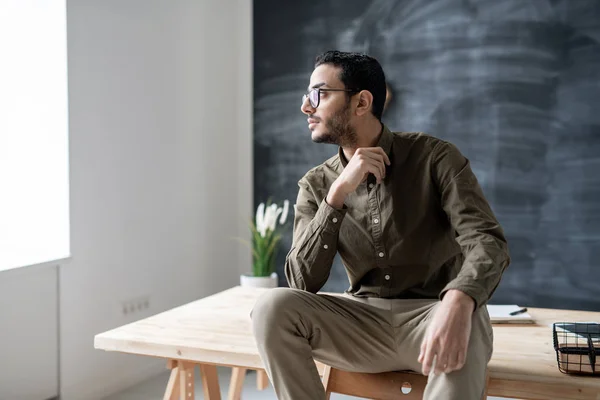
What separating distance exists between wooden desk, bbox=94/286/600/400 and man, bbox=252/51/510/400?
0.23 meters

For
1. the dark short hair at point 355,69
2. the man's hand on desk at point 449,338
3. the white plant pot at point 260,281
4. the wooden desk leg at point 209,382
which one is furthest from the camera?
the white plant pot at point 260,281

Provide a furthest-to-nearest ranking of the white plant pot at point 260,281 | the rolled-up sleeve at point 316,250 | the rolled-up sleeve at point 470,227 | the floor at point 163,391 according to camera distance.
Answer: the white plant pot at point 260,281 → the floor at point 163,391 → the rolled-up sleeve at point 316,250 → the rolled-up sleeve at point 470,227

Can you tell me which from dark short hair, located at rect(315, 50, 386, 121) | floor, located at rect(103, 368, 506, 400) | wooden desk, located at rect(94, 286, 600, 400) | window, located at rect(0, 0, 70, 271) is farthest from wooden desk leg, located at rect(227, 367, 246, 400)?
dark short hair, located at rect(315, 50, 386, 121)

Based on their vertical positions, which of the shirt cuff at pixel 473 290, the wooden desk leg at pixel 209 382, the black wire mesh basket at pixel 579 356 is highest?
the shirt cuff at pixel 473 290

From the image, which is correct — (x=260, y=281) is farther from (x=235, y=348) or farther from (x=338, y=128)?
(x=338, y=128)

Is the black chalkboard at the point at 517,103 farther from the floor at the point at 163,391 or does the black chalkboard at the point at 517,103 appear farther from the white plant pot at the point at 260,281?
the floor at the point at 163,391

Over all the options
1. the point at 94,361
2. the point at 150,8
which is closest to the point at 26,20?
the point at 150,8

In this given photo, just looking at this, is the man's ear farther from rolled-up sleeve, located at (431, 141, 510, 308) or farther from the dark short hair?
rolled-up sleeve, located at (431, 141, 510, 308)

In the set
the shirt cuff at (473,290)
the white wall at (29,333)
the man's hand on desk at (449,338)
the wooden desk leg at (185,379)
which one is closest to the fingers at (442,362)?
the man's hand on desk at (449,338)

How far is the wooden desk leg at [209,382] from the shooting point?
2561mm

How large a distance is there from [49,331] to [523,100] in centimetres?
252

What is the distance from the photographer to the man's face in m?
2.19

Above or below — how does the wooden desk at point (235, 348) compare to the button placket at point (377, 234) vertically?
below

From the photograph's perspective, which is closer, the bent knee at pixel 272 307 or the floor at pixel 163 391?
the bent knee at pixel 272 307
